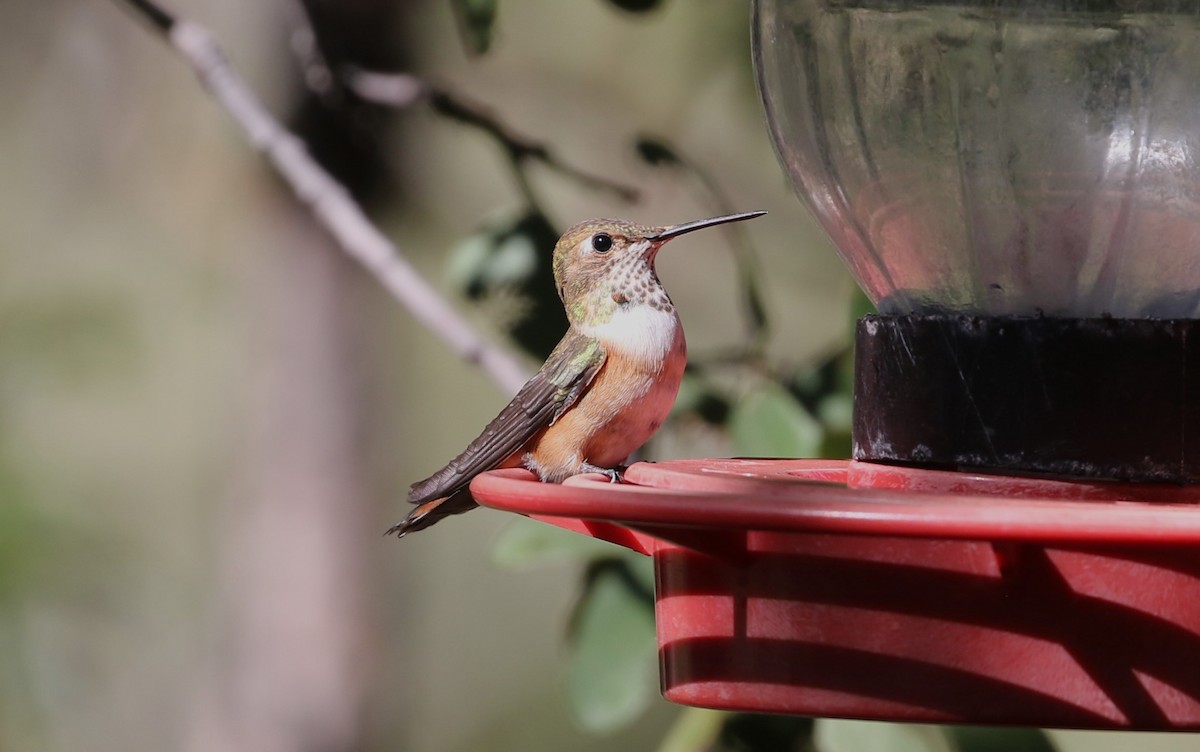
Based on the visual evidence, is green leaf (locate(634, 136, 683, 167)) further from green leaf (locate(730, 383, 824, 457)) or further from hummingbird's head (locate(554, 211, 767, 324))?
green leaf (locate(730, 383, 824, 457))

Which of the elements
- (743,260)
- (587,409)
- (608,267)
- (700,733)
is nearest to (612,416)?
(587,409)

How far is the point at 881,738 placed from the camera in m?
2.51

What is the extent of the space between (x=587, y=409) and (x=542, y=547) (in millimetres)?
745

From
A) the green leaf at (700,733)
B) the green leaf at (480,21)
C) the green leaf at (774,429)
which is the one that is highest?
the green leaf at (480,21)

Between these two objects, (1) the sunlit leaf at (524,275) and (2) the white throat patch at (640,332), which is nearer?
(2) the white throat patch at (640,332)

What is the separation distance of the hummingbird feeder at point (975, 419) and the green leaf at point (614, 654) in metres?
1.03

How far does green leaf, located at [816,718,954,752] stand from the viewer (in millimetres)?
2436

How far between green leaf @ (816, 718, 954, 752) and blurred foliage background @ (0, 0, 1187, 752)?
724mm

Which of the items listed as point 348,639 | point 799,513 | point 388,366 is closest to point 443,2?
point 388,366

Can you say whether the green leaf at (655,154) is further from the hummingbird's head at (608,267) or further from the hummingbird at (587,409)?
the hummingbird at (587,409)

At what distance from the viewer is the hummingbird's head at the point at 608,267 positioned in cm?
289

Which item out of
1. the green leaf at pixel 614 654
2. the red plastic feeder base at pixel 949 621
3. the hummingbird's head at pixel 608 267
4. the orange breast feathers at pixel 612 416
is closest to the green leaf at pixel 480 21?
the hummingbird's head at pixel 608 267

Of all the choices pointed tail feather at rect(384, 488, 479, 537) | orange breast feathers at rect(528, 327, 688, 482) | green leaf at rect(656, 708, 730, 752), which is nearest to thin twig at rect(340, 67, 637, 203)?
orange breast feathers at rect(528, 327, 688, 482)

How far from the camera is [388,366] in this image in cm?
558
